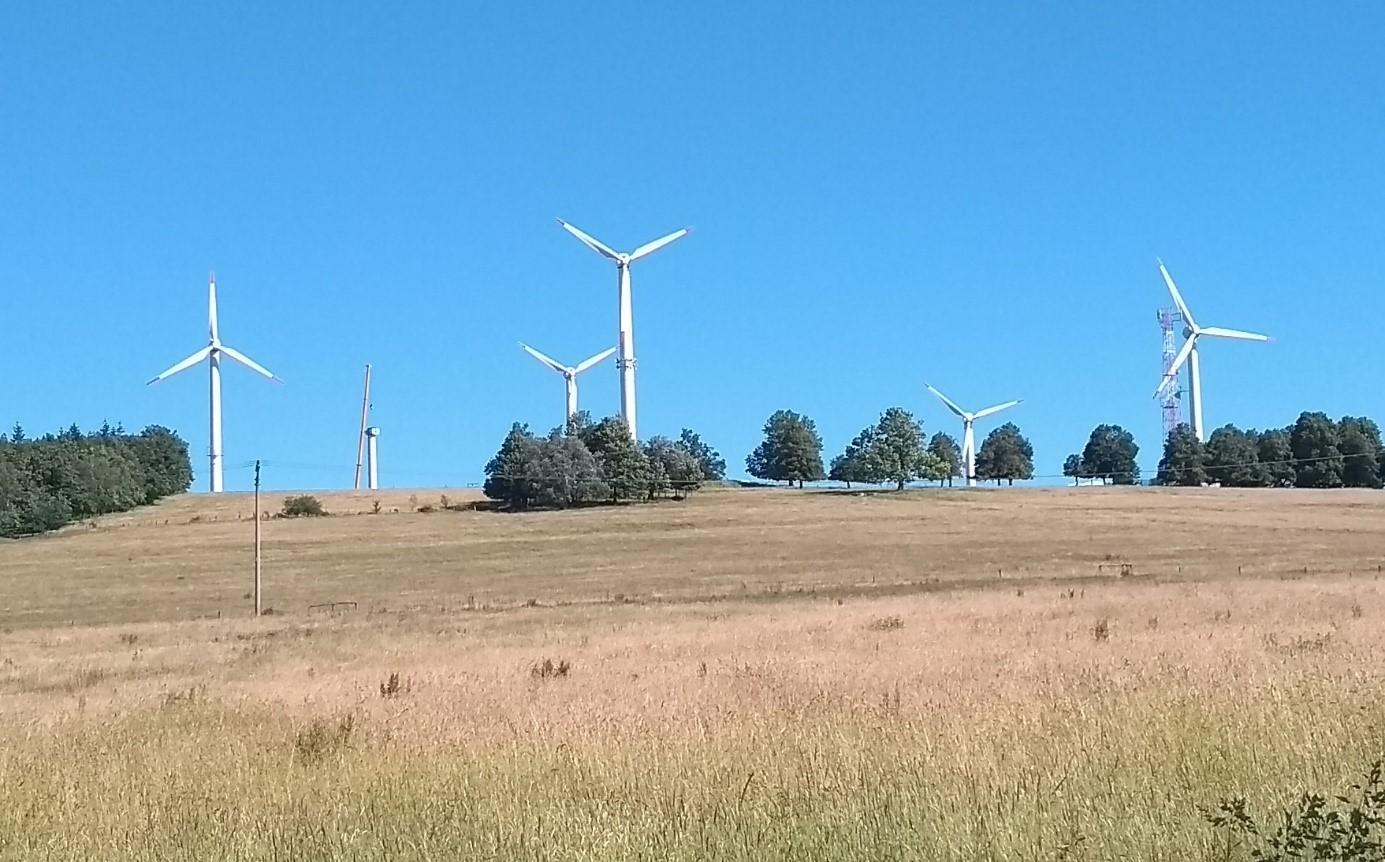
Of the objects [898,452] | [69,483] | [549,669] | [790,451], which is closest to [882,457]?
[898,452]

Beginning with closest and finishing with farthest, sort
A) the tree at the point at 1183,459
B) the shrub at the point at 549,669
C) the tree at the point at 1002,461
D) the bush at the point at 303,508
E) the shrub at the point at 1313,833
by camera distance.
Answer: the shrub at the point at 1313,833 → the shrub at the point at 549,669 → the bush at the point at 303,508 → the tree at the point at 1183,459 → the tree at the point at 1002,461

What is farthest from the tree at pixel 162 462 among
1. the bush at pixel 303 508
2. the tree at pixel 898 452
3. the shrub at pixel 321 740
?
the shrub at pixel 321 740

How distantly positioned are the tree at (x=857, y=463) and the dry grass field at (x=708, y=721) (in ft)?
334

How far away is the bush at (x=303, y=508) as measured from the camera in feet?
369

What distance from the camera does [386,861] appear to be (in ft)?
22.0

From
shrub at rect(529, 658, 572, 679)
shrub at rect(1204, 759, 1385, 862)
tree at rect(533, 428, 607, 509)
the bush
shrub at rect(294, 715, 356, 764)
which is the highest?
tree at rect(533, 428, 607, 509)

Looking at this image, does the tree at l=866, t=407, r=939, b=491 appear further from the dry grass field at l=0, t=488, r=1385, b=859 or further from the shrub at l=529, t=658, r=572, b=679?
the shrub at l=529, t=658, r=572, b=679

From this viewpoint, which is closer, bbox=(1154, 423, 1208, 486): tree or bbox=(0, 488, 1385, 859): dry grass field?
bbox=(0, 488, 1385, 859): dry grass field

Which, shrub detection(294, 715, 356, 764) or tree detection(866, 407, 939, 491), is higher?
tree detection(866, 407, 939, 491)

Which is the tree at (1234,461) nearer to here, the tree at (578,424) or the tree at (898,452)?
the tree at (898,452)

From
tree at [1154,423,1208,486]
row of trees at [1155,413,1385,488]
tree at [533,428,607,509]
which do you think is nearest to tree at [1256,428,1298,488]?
row of trees at [1155,413,1385,488]

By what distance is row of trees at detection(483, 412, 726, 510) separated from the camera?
393 ft

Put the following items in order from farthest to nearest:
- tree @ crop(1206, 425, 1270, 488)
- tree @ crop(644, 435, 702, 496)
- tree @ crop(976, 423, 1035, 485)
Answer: tree @ crop(976, 423, 1035, 485)
tree @ crop(1206, 425, 1270, 488)
tree @ crop(644, 435, 702, 496)

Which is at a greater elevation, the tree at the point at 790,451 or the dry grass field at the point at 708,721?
the tree at the point at 790,451
